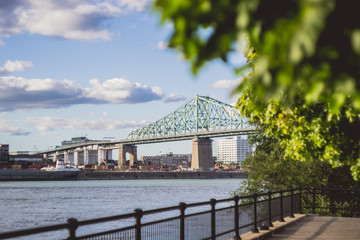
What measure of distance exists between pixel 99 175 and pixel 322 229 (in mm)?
127133

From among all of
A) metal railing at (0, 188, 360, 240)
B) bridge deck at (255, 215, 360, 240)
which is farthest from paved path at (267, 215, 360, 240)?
metal railing at (0, 188, 360, 240)

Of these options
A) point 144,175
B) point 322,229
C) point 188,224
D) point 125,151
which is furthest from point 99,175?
point 188,224

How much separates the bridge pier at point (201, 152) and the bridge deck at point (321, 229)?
106m

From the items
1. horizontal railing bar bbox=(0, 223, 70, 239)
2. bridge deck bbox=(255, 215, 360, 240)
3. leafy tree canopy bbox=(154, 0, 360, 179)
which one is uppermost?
leafy tree canopy bbox=(154, 0, 360, 179)

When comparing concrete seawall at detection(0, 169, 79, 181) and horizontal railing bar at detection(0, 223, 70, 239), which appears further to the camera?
concrete seawall at detection(0, 169, 79, 181)

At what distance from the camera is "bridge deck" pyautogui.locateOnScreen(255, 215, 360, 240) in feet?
39.4

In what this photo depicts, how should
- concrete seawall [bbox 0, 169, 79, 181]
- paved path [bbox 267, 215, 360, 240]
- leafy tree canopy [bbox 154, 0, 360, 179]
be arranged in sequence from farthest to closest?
concrete seawall [bbox 0, 169, 79, 181] < paved path [bbox 267, 215, 360, 240] < leafy tree canopy [bbox 154, 0, 360, 179]

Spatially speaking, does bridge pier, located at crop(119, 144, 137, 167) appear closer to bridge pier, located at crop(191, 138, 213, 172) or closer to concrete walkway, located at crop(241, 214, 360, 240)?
bridge pier, located at crop(191, 138, 213, 172)

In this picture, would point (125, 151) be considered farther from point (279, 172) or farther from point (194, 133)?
point (279, 172)

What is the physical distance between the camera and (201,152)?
125375mm

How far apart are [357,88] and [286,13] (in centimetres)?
66

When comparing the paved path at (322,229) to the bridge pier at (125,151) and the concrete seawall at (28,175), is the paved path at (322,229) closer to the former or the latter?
the concrete seawall at (28,175)

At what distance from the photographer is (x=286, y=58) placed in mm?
2475

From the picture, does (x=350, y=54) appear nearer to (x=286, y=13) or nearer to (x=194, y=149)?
(x=286, y=13)
